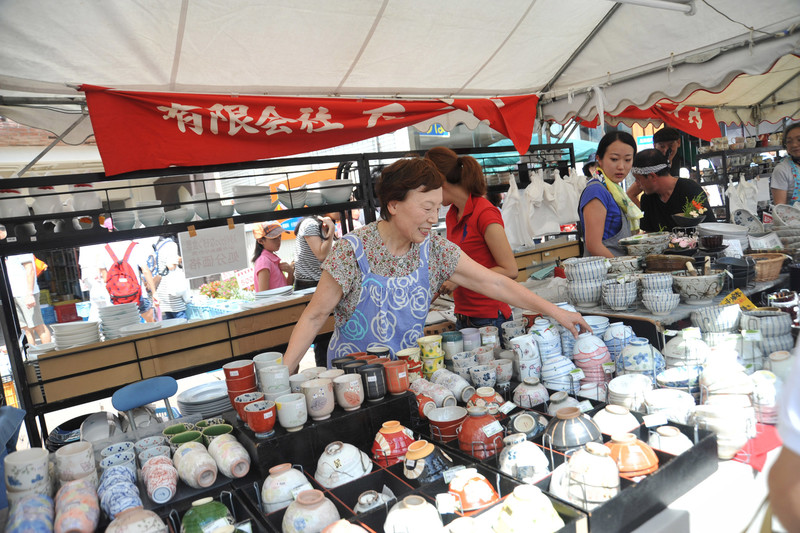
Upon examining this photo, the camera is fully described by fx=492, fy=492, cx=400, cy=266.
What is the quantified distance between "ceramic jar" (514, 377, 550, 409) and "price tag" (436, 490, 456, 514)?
0.59 metres

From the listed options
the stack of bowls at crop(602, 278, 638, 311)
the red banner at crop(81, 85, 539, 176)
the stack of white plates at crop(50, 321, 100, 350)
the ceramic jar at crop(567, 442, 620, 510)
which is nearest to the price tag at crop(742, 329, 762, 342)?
the stack of bowls at crop(602, 278, 638, 311)

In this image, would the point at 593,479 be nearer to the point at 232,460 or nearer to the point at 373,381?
the point at 373,381

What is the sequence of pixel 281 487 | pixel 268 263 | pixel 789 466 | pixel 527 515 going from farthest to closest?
pixel 268 263, pixel 281 487, pixel 527 515, pixel 789 466

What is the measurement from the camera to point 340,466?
4.06 ft

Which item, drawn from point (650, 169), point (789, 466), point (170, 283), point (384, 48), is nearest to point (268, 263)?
point (170, 283)

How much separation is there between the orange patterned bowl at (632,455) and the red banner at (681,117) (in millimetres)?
4581

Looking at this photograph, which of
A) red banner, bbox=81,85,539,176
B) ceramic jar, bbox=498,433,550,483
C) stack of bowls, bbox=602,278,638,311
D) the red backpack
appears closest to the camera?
ceramic jar, bbox=498,433,550,483

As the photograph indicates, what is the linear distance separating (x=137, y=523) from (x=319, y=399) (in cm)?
52

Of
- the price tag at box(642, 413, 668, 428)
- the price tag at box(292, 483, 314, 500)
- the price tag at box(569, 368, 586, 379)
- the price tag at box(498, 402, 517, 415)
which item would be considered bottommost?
the price tag at box(642, 413, 668, 428)

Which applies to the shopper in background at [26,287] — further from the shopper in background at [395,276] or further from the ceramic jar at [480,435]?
the ceramic jar at [480,435]

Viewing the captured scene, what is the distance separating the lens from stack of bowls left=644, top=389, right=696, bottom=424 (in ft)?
4.59

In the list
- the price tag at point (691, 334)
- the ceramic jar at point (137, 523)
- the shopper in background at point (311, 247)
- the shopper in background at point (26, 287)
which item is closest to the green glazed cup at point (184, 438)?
the ceramic jar at point (137, 523)

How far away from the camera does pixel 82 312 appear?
624cm

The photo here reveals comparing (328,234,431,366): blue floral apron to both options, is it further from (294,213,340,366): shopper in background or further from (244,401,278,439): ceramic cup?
(294,213,340,366): shopper in background
